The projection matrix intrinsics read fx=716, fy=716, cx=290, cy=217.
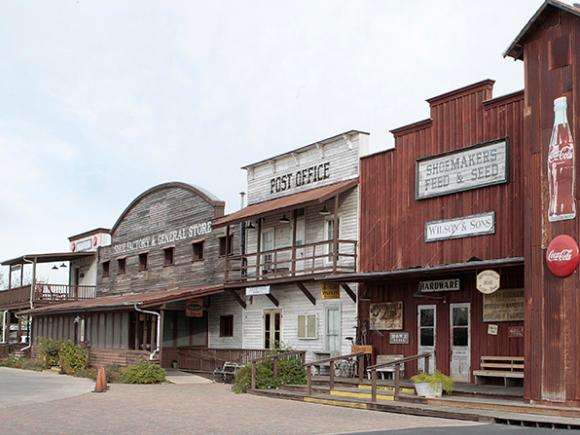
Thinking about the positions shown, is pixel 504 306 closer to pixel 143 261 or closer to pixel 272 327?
pixel 272 327

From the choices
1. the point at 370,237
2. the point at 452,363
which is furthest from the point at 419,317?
the point at 370,237

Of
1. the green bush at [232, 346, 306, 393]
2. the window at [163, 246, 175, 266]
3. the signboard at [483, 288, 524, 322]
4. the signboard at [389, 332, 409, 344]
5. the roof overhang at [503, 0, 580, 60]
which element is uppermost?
the roof overhang at [503, 0, 580, 60]

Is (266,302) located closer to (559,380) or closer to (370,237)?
(370,237)

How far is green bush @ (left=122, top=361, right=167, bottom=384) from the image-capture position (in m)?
22.4

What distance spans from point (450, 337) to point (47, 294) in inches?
996

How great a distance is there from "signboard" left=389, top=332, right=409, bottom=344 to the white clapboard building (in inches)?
64.9

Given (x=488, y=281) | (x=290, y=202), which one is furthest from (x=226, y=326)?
(x=488, y=281)

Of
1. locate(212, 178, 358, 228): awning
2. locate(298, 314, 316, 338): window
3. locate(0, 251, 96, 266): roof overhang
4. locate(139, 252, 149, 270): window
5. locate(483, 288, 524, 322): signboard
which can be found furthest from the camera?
locate(0, 251, 96, 266): roof overhang

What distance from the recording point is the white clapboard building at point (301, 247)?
20.9 metres

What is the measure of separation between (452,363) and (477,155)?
198 inches

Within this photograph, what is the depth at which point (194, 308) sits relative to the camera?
2667 centimetres

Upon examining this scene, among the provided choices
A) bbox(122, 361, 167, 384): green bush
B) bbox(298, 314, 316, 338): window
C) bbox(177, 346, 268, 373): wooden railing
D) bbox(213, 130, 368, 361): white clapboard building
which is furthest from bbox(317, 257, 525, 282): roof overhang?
bbox(122, 361, 167, 384): green bush

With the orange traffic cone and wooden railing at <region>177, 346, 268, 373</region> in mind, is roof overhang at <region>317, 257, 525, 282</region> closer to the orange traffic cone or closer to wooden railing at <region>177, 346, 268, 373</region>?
wooden railing at <region>177, 346, 268, 373</region>

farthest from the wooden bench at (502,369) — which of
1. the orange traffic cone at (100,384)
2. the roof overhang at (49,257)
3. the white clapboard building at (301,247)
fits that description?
the roof overhang at (49,257)
